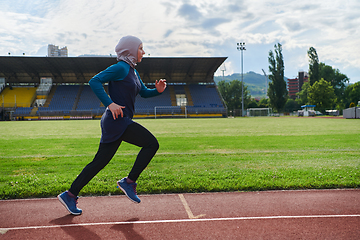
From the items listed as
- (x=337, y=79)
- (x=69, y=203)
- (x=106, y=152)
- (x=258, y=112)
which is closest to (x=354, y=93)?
(x=337, y=79)

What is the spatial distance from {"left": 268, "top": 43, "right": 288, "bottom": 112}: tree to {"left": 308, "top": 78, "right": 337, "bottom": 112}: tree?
221 inches

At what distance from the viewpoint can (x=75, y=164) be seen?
6980mm

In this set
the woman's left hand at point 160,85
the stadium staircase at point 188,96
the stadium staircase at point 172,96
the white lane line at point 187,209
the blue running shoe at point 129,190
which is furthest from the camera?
the stadium staircase at point 188,96

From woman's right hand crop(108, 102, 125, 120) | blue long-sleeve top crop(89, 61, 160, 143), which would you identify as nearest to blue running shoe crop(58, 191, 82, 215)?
blue long-sleeve top crop(89, 61, 160, 143)

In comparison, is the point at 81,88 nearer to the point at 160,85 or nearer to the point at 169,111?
the point at 169,111

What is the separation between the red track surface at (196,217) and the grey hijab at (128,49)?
2.01m

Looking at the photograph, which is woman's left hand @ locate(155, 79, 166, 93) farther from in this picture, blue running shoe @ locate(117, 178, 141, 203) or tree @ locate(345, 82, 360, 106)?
tree @ locate(345, 82, 360, 106)

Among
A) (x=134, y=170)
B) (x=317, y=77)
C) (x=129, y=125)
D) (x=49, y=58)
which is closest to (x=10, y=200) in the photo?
(x=134, y=170)

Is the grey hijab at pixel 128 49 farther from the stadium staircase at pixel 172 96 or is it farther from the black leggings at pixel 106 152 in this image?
the stadium staircase at pixel 172 96

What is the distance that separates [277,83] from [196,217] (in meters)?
61.6

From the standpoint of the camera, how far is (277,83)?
2378 inches

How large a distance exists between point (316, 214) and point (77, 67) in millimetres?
54895

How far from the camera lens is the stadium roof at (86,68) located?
164ft

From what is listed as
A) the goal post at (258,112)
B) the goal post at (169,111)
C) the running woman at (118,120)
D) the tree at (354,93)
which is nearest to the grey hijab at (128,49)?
the running woman at (118,120)
